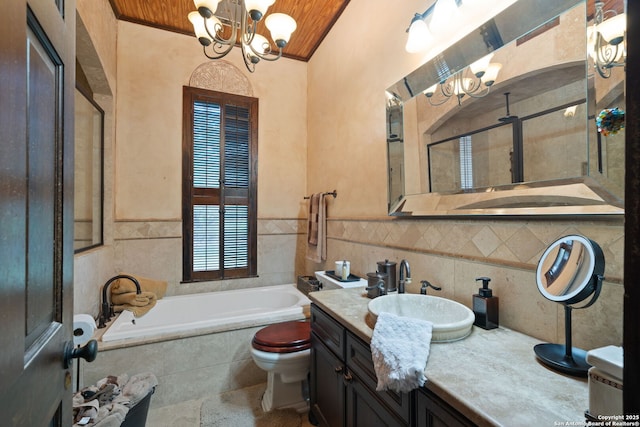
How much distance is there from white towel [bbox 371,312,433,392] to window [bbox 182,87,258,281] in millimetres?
2294

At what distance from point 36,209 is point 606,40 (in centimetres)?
154

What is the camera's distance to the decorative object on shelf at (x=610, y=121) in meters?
0.81

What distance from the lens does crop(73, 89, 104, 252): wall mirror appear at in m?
1.91

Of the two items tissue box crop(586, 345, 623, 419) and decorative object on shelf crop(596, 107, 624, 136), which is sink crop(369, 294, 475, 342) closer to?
tissue box crop(586, 345, 623, 419)

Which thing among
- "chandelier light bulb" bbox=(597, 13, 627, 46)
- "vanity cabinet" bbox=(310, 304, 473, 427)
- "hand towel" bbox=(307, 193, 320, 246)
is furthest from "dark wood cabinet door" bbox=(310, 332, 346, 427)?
"chandelier light bulb" bbox=(597, 13, 627, 46)

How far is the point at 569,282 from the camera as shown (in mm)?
812

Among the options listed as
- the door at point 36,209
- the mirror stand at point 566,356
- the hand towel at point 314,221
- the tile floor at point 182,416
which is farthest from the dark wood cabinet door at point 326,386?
the hand towel at point 314,221

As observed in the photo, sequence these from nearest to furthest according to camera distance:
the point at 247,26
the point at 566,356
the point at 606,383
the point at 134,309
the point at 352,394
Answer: the point at 606,383 < the point at 566,356 < the point at 352,394 < the point at 247,26 < the point at 134,309

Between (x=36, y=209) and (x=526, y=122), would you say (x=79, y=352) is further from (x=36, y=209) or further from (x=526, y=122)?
(x=526, y=122)

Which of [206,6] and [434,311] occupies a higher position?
[206,6]

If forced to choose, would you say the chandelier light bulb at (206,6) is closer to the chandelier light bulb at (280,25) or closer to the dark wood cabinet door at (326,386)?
the chandelier light bulb at (280,25)

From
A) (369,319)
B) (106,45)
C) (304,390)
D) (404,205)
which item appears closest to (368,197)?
(404,205)

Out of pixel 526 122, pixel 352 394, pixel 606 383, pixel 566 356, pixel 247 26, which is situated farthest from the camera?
pixel 247 26

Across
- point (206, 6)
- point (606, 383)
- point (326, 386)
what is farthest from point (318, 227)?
point (606, 383)
